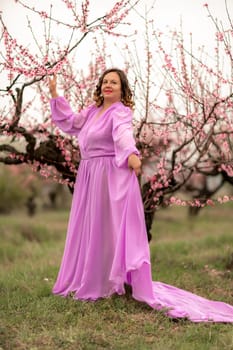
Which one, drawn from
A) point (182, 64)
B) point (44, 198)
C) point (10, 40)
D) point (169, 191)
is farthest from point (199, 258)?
point (44, 198)

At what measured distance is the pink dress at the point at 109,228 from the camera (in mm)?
3764

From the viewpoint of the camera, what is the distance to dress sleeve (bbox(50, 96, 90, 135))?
416 centimetres

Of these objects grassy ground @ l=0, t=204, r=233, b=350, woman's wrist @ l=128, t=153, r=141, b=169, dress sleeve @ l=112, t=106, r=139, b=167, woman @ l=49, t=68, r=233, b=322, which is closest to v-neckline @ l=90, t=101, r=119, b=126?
woman @ l=49, t=68, r=233, b=322

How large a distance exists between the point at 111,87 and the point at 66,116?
45 centimetres

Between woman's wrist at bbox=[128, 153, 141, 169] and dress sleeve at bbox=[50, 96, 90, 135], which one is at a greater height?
dress sleeve at bbox=[50, 96, 90, 135]

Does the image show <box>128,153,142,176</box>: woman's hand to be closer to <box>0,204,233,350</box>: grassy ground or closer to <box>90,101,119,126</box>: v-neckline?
<box>90,101,119,126</box>: v-neckline

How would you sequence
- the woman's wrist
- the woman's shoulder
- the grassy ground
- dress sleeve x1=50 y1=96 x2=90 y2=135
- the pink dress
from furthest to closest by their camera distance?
dress sleeve x1=50 y1=96 x2=90 y2=135
the woman's shoulder
the pink dress
the woman's wrist
the grassy ground

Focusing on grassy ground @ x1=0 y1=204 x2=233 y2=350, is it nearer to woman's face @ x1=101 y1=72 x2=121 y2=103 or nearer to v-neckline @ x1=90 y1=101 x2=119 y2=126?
v-neckline @ x1=90 y1=101 x2=119 y2=126

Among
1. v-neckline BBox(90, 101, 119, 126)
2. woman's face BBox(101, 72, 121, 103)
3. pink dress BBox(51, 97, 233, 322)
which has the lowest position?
pink dress BBox(51, 97, 233, 322)

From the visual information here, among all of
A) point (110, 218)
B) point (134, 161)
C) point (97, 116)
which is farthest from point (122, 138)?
point (110, 218)

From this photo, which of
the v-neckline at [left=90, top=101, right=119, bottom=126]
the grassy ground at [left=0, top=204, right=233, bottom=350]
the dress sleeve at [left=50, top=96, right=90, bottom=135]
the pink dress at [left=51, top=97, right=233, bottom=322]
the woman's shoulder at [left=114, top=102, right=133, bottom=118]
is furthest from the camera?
the dress sleeve at [left=50, top=96, right=90, bottom=135]

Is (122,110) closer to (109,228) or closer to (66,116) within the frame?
(66,116)

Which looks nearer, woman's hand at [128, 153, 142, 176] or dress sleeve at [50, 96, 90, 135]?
woman's hand at [128, 153, 142, 176]

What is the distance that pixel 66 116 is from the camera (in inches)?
165
